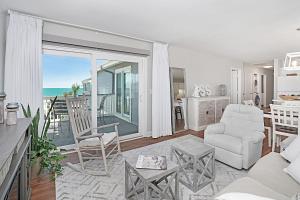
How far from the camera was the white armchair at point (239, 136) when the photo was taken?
2.39 meters

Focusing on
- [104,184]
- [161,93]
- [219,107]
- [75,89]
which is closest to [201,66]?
[219,107]

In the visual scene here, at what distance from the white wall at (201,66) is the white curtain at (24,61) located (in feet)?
9.78

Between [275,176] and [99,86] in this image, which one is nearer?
[275,176]

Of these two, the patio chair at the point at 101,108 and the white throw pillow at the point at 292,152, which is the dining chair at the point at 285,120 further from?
the patio chair at the point at 101,108

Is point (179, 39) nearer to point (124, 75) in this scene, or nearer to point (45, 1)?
point (124, 75)

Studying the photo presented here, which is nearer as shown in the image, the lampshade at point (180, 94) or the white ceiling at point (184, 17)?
the white ceiling at point (184, 17)

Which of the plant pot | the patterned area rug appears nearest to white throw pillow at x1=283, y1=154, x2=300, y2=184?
the patterned area rug

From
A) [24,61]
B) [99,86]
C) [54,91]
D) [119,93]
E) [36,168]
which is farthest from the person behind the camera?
[119,93]

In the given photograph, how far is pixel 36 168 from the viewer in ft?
7.04

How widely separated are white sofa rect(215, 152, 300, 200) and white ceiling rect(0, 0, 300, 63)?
1991 millimetres

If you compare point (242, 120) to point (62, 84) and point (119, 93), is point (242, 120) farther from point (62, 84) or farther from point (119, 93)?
point (62, 84)

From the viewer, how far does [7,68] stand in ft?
8.30

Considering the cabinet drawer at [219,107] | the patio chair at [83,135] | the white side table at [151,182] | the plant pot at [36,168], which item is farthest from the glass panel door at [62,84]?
the cabinet drawer at [219,107]

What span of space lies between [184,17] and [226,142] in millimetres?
2008
